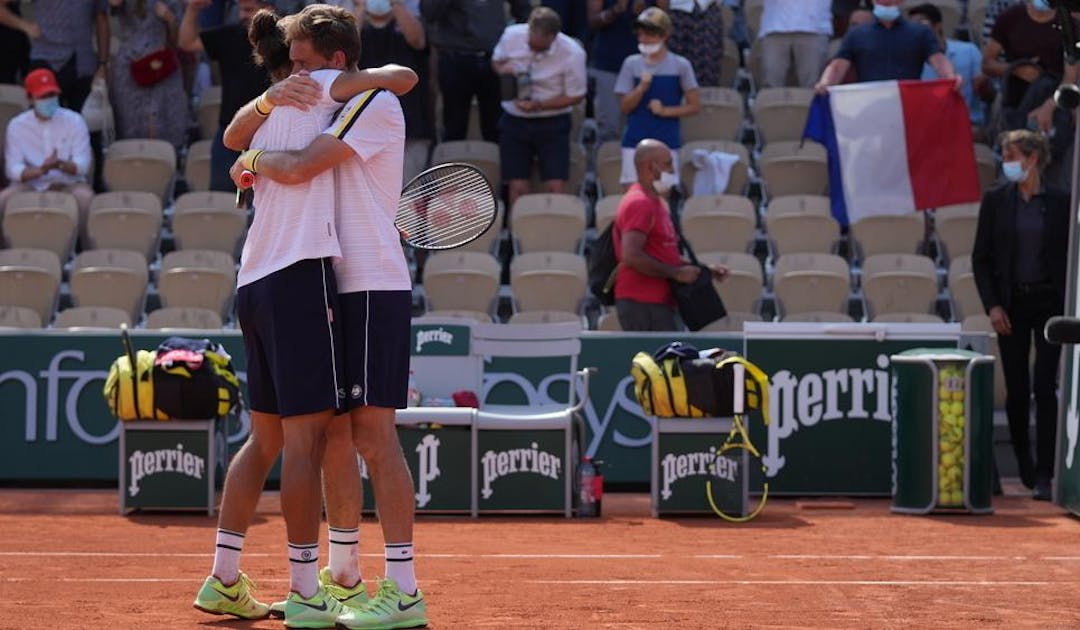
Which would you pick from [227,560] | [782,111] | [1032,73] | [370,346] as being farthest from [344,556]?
[782,111]

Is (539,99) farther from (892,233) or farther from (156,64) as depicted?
(156,64)

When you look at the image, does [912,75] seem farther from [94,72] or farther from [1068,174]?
A: [94,72]

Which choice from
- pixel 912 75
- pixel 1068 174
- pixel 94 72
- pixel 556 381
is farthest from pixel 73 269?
pixel 1068 174

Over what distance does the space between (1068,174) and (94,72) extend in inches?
314

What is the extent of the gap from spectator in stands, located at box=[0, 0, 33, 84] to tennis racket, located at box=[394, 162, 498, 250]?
31.1 ft

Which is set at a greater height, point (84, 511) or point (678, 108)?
point (678, 108)

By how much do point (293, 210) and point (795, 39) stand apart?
10.0 m

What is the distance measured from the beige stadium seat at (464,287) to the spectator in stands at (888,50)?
2998 mm

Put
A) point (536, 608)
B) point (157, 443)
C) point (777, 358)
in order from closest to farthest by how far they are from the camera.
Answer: point (536, 608), point (157, 443), point (777, 358)

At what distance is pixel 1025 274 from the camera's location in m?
11.3

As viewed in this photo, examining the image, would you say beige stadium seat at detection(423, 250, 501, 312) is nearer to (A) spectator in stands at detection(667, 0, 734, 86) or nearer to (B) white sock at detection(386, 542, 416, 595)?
(A) spectator in stands at detection(667, 0, 734, 86)

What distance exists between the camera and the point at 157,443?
1058 cm

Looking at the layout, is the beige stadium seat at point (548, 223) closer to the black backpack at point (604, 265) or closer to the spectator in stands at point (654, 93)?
the spectator in stands at point (654, 93)

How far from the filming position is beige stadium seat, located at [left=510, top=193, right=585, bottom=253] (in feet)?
45.5
